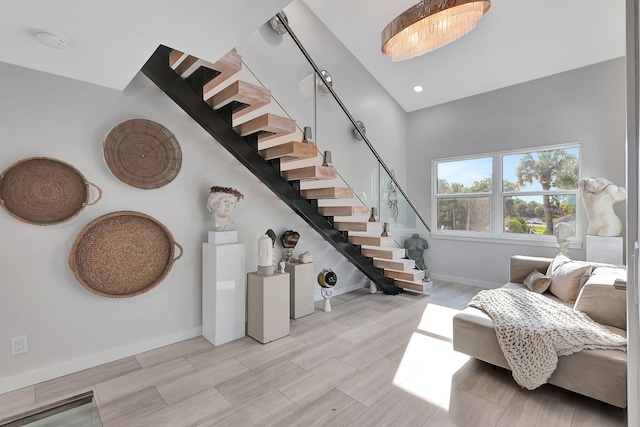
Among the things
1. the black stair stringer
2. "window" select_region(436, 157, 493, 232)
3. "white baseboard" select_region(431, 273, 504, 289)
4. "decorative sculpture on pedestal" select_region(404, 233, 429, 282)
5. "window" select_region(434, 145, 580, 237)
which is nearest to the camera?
the black stair stringer

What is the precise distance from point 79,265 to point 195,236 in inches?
37.1

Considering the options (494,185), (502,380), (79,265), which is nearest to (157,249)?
(79,265)

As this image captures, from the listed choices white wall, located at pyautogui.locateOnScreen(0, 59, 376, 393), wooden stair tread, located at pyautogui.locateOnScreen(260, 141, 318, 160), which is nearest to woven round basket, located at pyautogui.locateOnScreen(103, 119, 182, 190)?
white wall, located at pyautogui.locateOnScreen(0, 59, 376, 393)

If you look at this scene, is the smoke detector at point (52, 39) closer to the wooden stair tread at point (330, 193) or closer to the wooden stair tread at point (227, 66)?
the wooden stair tread at point (227, 66)

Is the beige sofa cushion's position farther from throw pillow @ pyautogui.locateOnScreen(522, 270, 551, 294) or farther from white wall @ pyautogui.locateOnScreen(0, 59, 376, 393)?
white wall @ pyautogui.locateOnScreen(0, 59, 376, 393)

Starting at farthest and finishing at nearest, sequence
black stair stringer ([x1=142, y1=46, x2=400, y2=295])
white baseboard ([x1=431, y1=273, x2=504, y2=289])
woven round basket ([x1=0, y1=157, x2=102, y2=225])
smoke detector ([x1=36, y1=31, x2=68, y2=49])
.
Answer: white baseboard ([x1=431, y1=273, x2=504, y2=289]) < black stair stringer ([x1=142, y1=46, x2=400, y2=295]) < woven round basket ([x1=0, y1=157, x2=102, y2=225]) < smoke detector ([x1=36, y1=31, x2=68, y2=49])

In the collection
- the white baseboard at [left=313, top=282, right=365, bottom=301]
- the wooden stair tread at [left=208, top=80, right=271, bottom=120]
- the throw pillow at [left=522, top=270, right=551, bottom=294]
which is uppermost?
the wooden stair tread at [left=208, top=80, right=271, bottom=120]

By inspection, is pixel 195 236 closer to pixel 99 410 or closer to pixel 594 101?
pixel 99 410

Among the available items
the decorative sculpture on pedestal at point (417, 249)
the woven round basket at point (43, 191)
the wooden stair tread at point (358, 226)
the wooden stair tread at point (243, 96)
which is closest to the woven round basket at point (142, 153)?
the woven round basket at point (43, 191)

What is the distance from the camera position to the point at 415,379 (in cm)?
235

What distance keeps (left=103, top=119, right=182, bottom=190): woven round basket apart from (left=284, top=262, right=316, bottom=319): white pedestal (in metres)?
1.70

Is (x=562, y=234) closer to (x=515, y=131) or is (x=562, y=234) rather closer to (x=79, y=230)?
(x=515, y=131)

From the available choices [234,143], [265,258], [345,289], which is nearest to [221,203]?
[234,143]

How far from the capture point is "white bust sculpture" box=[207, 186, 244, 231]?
A: 2.95 m
